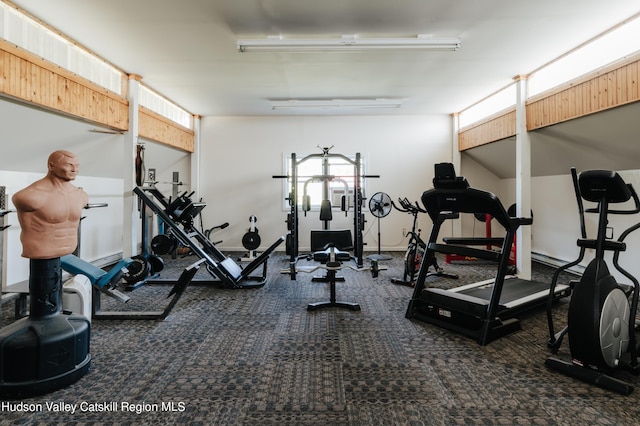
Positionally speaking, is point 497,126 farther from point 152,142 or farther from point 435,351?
point 152,142

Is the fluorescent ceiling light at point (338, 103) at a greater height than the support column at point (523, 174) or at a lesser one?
greater

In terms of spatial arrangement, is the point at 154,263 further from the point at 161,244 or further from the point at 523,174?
the point at 523,174

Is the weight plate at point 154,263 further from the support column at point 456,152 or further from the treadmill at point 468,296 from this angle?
the support column at point 456,152

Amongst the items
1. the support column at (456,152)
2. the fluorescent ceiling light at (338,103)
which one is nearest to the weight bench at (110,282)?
the fluorescent ceiling light at (338,103)

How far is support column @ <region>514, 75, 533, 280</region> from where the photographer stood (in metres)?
4.58

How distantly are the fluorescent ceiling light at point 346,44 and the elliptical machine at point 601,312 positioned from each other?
2090mm

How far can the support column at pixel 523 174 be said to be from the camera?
4.58m

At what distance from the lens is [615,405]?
1.83 m

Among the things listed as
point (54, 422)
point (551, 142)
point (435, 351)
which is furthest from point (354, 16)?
point (54, 422)

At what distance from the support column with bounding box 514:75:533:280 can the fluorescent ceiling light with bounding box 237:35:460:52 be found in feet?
5.86

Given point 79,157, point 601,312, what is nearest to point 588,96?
point 601,312

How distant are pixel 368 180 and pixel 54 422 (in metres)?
6.07

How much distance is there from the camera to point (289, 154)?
705 centimetres

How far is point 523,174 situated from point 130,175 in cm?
532
